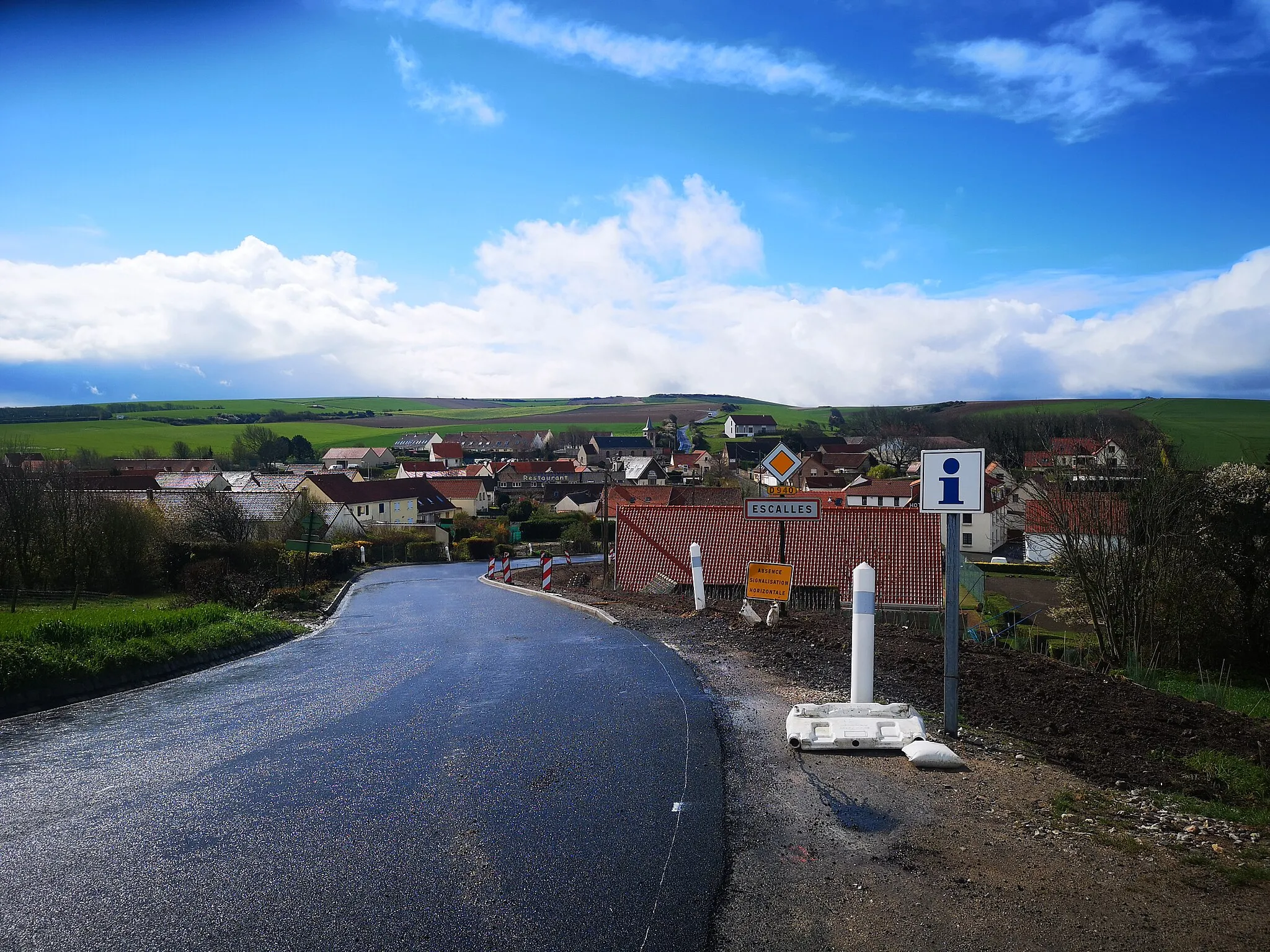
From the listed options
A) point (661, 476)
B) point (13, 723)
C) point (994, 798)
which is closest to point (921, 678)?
point (994, 798)

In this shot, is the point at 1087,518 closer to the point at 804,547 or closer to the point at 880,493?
the point at 804,547

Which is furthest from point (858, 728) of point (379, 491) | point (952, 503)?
point (379, 491)

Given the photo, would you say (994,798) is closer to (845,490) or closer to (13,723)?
(13,723)

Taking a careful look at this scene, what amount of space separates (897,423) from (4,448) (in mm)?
109239

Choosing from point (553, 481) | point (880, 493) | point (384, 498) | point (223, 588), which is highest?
point (223, 588)

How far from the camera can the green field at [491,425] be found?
2079 inches

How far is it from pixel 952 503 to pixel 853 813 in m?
3.08

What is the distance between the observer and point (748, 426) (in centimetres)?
14950

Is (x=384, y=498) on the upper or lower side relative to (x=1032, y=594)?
upper

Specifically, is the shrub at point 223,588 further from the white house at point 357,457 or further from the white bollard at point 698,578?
the white house at point 357,457

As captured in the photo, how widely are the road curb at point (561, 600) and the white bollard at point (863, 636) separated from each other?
889 centimetres

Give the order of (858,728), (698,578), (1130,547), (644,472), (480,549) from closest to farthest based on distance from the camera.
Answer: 1. (858,728)
2. (698,578)
3. (1130,547)
4. (480,549)
5. (644,472)

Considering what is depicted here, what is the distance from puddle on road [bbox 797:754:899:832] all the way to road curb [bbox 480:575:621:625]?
10559 mm

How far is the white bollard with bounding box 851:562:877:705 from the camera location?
800 centimetres
